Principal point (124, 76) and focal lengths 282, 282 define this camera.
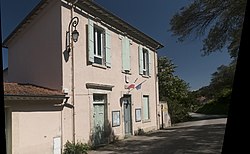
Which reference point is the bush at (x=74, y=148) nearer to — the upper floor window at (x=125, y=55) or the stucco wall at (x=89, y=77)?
the stucco wall at (x=89, y=77)

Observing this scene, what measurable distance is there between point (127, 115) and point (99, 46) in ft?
13.8

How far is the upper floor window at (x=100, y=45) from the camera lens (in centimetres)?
1181

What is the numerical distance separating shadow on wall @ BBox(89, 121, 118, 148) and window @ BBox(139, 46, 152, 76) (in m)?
5.17

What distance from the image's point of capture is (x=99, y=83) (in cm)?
1201

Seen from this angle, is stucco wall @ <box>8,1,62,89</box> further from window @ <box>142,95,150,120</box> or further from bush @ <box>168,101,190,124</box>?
bush @ <box>168,101,190,124</box>

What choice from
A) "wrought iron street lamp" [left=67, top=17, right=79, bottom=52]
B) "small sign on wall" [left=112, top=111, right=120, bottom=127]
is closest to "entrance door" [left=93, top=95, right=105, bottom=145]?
"small sign on wall" [left=112, top=111, right=120, bottom=127]

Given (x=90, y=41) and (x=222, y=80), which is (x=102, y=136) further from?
(x=222, y=80)

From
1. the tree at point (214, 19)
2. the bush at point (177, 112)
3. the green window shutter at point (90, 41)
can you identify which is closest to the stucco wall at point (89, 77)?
the green window shutter at point (90, 41)

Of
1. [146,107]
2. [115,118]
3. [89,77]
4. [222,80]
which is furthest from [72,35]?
[222,80]

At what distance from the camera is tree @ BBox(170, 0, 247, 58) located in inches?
275

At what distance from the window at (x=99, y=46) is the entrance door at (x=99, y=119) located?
1.60m

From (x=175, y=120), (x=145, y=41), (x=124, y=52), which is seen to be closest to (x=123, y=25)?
(x=124, y=52)

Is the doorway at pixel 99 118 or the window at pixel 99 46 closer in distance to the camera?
the doorway at pixel 99 118

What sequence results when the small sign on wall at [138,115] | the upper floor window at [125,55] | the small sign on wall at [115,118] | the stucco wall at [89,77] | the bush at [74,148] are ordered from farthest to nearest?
the small sign on wall at [138,115] < the upper floor window at [125,55] < the small sign on wall at [115,118] < the stucco wall at [89,77] < the bush at [74,148]
